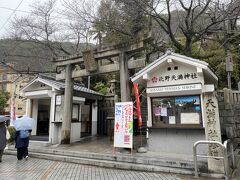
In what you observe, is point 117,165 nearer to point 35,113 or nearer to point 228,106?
point 228,106

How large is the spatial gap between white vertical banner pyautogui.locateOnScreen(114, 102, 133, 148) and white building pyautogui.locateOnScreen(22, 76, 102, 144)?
523cm

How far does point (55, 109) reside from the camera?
543 inches

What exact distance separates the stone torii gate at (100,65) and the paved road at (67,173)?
3.75m

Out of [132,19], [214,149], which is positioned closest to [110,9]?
[132,19]

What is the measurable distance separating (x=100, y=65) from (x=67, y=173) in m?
6.88

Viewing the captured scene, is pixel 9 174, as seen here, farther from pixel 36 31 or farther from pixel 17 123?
pixel 36 31

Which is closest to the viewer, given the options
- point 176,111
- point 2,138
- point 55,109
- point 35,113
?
point 176,111

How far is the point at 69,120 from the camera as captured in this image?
12.8m

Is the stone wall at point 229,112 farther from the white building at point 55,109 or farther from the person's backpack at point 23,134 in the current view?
the person's backpack at point 23,134

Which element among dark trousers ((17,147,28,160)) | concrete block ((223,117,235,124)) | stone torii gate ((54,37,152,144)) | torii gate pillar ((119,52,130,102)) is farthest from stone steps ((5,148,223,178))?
concrete block ((223,117,235,124))

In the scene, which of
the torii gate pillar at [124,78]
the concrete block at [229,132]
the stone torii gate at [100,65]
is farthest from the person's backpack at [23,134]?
the concrete block at [229,132]

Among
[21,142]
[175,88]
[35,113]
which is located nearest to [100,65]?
[175,88]

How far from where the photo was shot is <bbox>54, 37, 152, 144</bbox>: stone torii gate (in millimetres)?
10578

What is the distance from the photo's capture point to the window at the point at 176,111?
29.8ft
